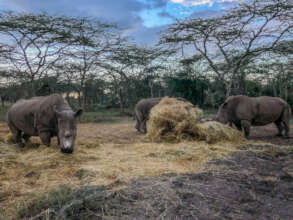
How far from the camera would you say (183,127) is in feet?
19.7

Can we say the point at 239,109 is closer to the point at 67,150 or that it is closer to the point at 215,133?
the point at 215,133

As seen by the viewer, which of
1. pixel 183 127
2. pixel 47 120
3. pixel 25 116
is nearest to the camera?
pixel 47 120

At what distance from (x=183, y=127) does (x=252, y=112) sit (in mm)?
2469

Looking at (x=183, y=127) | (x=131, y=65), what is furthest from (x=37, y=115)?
(x=131, y=65)

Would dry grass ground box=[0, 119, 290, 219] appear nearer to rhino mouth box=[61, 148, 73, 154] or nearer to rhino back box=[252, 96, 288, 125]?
rhino mouth box=[61, 148, 73, 154]

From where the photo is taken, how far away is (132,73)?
80.4ft

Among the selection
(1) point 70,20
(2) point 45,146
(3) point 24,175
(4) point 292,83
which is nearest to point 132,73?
(1) point 70,20

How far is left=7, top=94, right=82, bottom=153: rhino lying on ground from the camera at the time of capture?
4.40 meters

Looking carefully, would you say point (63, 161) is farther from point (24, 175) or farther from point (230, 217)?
point (230, 217)

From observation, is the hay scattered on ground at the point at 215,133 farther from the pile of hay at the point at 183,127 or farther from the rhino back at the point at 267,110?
the rhino back at the point at 267,110

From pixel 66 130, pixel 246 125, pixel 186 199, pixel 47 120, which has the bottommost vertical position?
pixel 186 199

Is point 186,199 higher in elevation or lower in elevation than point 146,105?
lower

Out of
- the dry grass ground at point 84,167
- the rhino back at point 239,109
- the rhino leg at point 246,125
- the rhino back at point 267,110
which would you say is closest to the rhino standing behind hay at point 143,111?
the rhino back at point 239,109

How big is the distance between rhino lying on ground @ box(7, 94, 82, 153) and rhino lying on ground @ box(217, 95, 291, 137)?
15.2 feet
